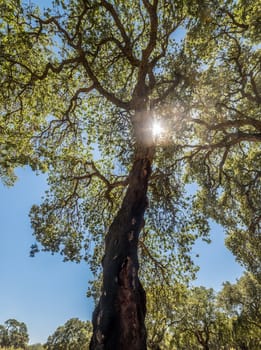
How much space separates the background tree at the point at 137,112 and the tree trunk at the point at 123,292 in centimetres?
11

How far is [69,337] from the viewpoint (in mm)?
43125

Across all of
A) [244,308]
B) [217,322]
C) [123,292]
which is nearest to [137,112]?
[123,292]

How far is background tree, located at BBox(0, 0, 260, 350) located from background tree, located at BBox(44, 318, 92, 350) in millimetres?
36790

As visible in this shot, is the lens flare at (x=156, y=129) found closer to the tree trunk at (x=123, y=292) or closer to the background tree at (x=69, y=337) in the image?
the tree trunk at (x=123, y=292)

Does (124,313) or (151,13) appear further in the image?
(151,13)

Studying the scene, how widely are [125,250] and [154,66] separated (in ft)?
24.5

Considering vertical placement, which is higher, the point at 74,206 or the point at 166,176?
the point at 166,176

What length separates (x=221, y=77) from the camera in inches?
355

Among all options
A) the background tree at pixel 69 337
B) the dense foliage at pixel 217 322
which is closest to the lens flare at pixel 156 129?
the dense foliage at pixel 217 322

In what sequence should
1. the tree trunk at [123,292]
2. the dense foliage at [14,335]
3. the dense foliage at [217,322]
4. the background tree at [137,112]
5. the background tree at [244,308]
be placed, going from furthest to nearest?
1. the dense foliage at [14,335]
2. the background tree at [244,308]
3. the dense foliage at [217,322]
4. the background tree at [137,112]
5. the tree trunk at [123,292]

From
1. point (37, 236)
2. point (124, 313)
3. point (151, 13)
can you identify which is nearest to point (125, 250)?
point (124, 313)

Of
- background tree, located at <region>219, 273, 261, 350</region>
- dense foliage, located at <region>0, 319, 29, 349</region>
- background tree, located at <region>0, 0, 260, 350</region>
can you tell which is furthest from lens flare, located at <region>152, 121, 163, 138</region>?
dense foliage, located at <region>0, 319, 29, 349</region>

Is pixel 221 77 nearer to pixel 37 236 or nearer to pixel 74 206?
pixel 74 206

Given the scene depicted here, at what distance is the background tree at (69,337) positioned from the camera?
3823 cm
